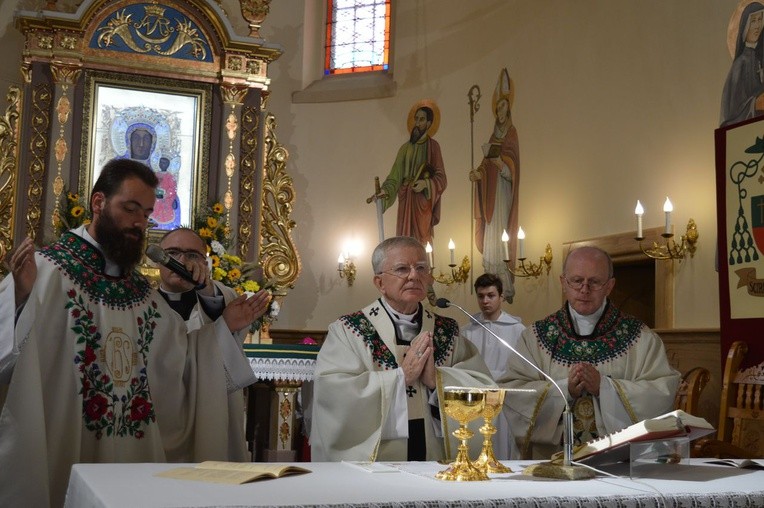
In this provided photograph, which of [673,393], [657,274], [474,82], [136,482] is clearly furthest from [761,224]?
[474,82]

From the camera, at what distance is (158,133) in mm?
9484

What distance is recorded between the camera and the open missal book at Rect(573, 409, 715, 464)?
288 cm

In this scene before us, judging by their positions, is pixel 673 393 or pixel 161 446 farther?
pixel 673 393

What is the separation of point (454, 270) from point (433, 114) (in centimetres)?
193

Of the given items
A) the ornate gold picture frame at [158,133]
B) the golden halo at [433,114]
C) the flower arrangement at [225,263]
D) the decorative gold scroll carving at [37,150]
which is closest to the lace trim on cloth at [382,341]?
the flower arrangement at [225,263]

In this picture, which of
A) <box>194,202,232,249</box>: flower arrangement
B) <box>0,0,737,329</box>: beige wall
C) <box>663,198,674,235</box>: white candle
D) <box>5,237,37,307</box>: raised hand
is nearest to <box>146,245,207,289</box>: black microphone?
<box>5,237,37,307</box>: raised hand

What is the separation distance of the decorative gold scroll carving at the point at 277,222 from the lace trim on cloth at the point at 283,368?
2.83 meters

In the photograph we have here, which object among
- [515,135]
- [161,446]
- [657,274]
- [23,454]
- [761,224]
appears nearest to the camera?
[23,454]

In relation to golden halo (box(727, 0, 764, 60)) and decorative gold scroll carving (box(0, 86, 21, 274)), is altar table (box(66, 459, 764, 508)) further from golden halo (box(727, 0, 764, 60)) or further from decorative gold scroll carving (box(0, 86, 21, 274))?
decorative gold scroll carving (box(0, 86, 21, 274))

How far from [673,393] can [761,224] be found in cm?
172

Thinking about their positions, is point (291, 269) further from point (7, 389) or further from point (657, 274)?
point (7, 389)

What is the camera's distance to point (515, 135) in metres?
10.2

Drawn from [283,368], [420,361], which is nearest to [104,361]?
[420,361]

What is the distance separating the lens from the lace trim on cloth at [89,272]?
3.84 meters
